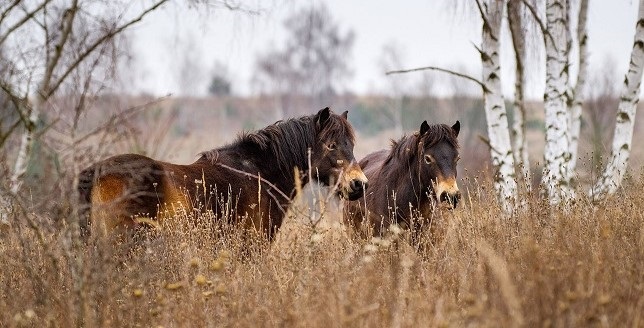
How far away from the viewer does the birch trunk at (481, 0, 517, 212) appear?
9.24 m

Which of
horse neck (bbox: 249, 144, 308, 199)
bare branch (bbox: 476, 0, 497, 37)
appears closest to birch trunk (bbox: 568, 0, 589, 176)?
bare branch (bbox: 476, 0, 497, 37)

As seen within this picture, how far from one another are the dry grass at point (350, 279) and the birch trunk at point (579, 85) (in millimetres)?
3684

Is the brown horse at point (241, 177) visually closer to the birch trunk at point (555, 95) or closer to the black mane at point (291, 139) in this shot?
the black mane at point (291, 139)

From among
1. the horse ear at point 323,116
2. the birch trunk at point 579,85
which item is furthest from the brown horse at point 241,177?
the birch trunk at point 579,85

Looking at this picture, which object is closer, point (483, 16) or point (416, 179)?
point (416, 179)

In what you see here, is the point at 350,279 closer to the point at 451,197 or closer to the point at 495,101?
the point at 451,197

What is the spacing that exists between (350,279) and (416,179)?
2.80 metres

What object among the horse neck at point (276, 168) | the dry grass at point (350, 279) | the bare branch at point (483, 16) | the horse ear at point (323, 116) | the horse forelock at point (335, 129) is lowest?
the dry grass at point (350, 279)

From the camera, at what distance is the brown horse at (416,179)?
782cm

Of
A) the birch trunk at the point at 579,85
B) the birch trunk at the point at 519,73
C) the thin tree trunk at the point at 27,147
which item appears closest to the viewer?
the thin tree trunk at the point at 27,147

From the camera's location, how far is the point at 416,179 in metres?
8.20

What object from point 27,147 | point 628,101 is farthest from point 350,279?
point 27,147

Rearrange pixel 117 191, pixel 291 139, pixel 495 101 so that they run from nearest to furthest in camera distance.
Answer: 1. pixel 117 191
2. pixel 291 139
3. pixel 495 101

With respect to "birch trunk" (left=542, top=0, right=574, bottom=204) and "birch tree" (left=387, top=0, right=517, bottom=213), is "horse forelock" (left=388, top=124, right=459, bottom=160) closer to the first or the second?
"birch tree" (left=387, top=0, right=517, bottom=213)
